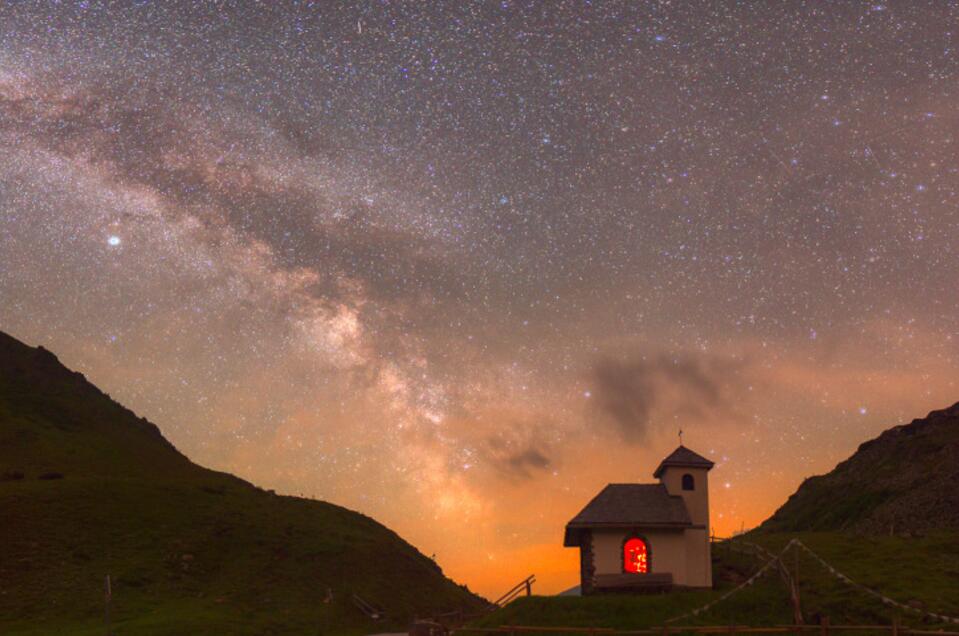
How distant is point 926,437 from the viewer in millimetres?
142000

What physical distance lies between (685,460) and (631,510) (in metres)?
4.61

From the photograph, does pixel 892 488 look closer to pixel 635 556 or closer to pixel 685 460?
pixel 685 460

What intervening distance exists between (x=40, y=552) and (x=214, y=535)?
15.0 meters

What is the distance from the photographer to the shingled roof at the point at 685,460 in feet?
152

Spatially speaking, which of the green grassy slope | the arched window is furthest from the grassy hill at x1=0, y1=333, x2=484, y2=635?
the arched window

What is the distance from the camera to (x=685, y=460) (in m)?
46.3

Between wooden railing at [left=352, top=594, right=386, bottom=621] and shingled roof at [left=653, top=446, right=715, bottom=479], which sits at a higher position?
shingled roof at [left=653, top=446, right=715, bottom=479]

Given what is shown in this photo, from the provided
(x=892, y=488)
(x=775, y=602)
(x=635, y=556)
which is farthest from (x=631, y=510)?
(x=892, y=488)

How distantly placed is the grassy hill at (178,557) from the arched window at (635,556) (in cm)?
2090

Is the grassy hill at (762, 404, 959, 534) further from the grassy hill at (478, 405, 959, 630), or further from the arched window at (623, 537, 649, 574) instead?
the arched window at (623, 537, 649, 574)

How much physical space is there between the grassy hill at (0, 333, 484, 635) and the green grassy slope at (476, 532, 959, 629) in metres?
20.8

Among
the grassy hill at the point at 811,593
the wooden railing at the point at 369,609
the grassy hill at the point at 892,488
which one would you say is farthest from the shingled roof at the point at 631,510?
the grassy hill at the point at 892,488

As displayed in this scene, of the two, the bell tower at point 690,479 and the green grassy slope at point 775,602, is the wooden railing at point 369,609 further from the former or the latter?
the bell tower at point 690,479

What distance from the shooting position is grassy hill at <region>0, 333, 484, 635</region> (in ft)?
181
